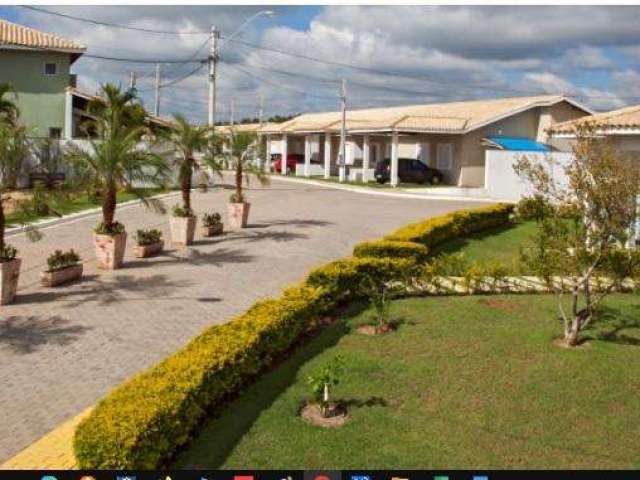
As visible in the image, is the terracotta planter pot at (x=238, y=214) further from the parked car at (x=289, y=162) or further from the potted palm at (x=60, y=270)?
the parked car at (x=289, y=162)

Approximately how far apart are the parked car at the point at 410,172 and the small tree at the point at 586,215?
29352mm

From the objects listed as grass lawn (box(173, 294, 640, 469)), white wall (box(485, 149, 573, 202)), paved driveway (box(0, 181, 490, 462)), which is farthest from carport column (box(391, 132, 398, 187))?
grass lawn (box(173, 294, 640, 469))

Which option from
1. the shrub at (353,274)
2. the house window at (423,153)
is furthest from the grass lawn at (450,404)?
the house window at (423,153)

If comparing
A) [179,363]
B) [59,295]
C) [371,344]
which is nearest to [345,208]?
[59,295]

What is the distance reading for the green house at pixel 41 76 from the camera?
3244cm

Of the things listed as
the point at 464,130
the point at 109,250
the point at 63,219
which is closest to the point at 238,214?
the point at 63,219

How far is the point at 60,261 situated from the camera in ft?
44.9

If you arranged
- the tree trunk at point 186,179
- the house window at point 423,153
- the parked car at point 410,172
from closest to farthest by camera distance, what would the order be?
the tree trunk at point 186,179
the parked car at point 410,172
the house window at point 423,153

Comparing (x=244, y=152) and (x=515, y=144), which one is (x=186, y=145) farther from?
(x=515, y=144)

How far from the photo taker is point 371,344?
10148 millimetres

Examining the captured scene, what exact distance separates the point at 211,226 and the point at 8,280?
8126 millimetres

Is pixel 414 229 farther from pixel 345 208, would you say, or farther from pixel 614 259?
pixel 345 208

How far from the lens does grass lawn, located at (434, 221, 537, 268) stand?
17.8 meters

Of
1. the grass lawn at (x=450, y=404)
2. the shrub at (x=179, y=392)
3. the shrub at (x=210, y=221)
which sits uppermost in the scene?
the shrub at (x=210, y=221)
